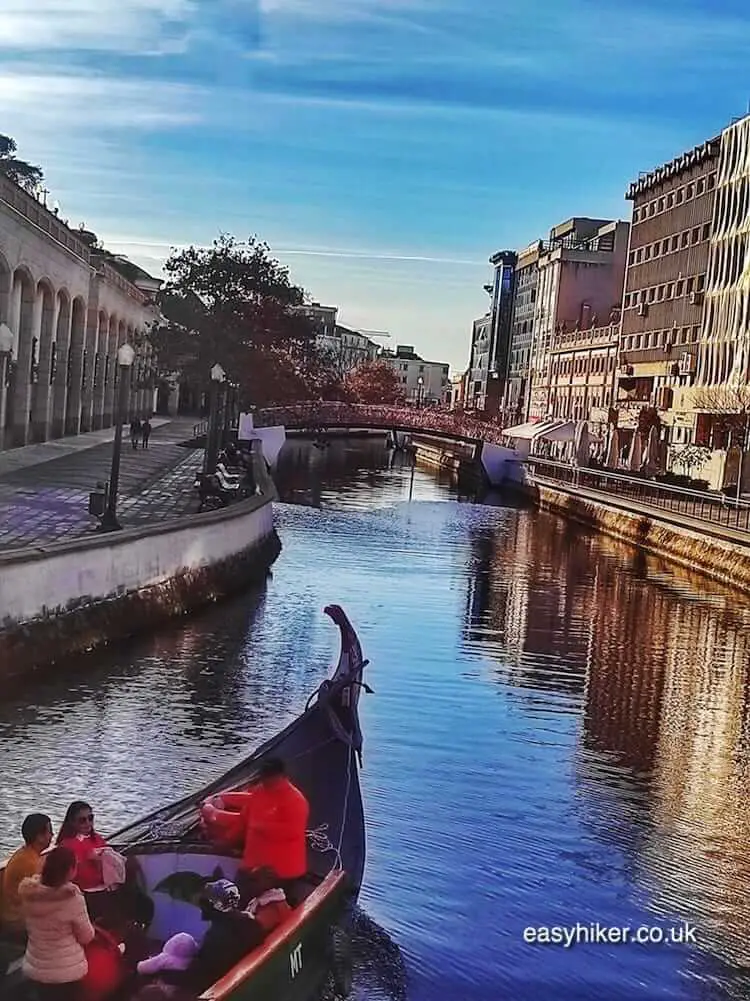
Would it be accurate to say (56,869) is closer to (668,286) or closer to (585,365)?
(668,286)

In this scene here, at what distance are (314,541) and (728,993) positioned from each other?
31.8m

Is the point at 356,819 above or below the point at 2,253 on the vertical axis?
below

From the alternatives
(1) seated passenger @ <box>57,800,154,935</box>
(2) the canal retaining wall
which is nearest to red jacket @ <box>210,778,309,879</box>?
(1) seated passenger @ <box>57,800,154,935</box>

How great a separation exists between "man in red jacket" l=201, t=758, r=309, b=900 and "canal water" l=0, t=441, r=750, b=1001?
1530mm

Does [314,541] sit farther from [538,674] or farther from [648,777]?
[648,777]

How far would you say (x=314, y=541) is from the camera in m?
42.6

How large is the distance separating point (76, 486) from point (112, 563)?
612 inches

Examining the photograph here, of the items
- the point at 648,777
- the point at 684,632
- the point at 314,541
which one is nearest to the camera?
the point at 648,777

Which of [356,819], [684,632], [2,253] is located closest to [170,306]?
[2,253]

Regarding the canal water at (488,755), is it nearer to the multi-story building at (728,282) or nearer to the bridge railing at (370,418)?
the multi-story building at (728,282)

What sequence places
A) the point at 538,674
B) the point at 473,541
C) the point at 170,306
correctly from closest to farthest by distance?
the point at 538,674 → the point at 473,541 → the point at 170,306

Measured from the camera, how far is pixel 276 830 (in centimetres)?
999

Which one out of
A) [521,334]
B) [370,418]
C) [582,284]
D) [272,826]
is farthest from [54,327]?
[521,334]

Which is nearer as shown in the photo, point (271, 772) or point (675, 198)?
point (271, 772)
